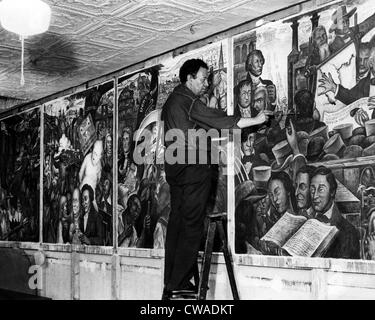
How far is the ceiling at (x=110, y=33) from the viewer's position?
4246 millimetres

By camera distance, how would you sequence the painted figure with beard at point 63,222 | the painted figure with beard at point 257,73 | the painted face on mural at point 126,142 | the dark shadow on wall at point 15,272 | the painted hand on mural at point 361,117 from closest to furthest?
the painted hand on mural at point 361,117
the painted figure with beard at point 257,73
the painted face on mural at point 126,142
the painted figure with beard at point 63,222
the dark shadow on wall at point 15,272

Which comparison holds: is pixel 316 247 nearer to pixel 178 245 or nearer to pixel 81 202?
pixel 178 245

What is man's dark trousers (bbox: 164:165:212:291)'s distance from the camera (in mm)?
4152

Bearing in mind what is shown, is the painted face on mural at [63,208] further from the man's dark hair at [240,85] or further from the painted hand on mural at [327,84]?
the painted hand on mural at [327,84]

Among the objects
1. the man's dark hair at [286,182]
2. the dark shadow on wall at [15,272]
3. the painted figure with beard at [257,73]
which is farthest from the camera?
the dark shadow on wall at [15,272]

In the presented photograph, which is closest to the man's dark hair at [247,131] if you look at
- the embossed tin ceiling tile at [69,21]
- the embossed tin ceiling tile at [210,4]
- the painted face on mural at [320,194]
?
the painted face on mural at [320,194]

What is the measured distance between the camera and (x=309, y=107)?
158 inches

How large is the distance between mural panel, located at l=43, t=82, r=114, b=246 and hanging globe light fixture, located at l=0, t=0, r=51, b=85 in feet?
5.58

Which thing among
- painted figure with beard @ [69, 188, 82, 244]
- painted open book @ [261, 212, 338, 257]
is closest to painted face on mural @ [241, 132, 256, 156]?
painted open book @ [261, 212, 338, 257]

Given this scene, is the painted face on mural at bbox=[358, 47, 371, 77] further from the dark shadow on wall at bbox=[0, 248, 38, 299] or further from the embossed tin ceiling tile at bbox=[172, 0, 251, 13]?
the dark shadow on wall at bbox=[0, 248, 38, 299]

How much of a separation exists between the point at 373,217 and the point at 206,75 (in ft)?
5.84

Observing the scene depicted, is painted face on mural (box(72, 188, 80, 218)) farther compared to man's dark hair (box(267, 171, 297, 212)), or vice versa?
painted face on mural (box(72, 188, 80, 218))

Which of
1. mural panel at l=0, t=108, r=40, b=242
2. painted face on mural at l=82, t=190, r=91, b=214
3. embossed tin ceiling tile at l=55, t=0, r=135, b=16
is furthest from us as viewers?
mural panel at l=0, t=108, r=40, b=242
